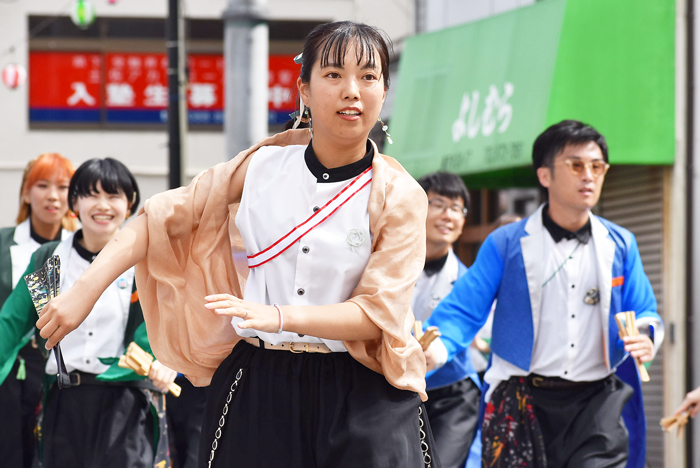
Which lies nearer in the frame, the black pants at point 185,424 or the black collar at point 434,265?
the black collar at point 434,265

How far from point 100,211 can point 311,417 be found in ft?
8.61

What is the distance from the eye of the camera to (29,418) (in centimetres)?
686

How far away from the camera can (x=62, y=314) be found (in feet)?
9.95

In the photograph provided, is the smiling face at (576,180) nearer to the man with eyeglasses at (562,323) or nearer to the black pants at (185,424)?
the man with eyeglasses at (562,323)

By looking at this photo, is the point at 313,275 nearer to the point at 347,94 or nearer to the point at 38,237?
the point at 347,94

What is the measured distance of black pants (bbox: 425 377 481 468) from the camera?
19.8 ft

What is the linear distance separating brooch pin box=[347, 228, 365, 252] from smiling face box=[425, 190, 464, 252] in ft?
Answer: 10.7

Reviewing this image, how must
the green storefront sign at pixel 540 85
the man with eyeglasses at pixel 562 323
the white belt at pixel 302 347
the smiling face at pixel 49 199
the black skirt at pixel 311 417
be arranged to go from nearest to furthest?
the black skirt at pixel 311 417, the white belt at pixel 302 347, the man with eyeglasses at pixel 562 323, the smiling face at pixel 49 199, the green storefront sign at pixel 540 85

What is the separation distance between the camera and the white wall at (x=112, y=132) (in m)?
18.2

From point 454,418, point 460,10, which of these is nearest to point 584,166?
point 454,418

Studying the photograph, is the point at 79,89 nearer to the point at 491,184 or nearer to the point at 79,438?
the point at 491,184

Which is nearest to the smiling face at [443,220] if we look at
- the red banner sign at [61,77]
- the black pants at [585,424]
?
the black pants at [585,424]

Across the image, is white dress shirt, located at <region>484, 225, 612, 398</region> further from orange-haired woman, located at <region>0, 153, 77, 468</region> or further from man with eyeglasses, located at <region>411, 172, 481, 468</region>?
orange-haired woman, located at <region>0, 153, 77, 468</region>

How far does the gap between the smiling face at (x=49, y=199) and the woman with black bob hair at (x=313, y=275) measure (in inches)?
141
